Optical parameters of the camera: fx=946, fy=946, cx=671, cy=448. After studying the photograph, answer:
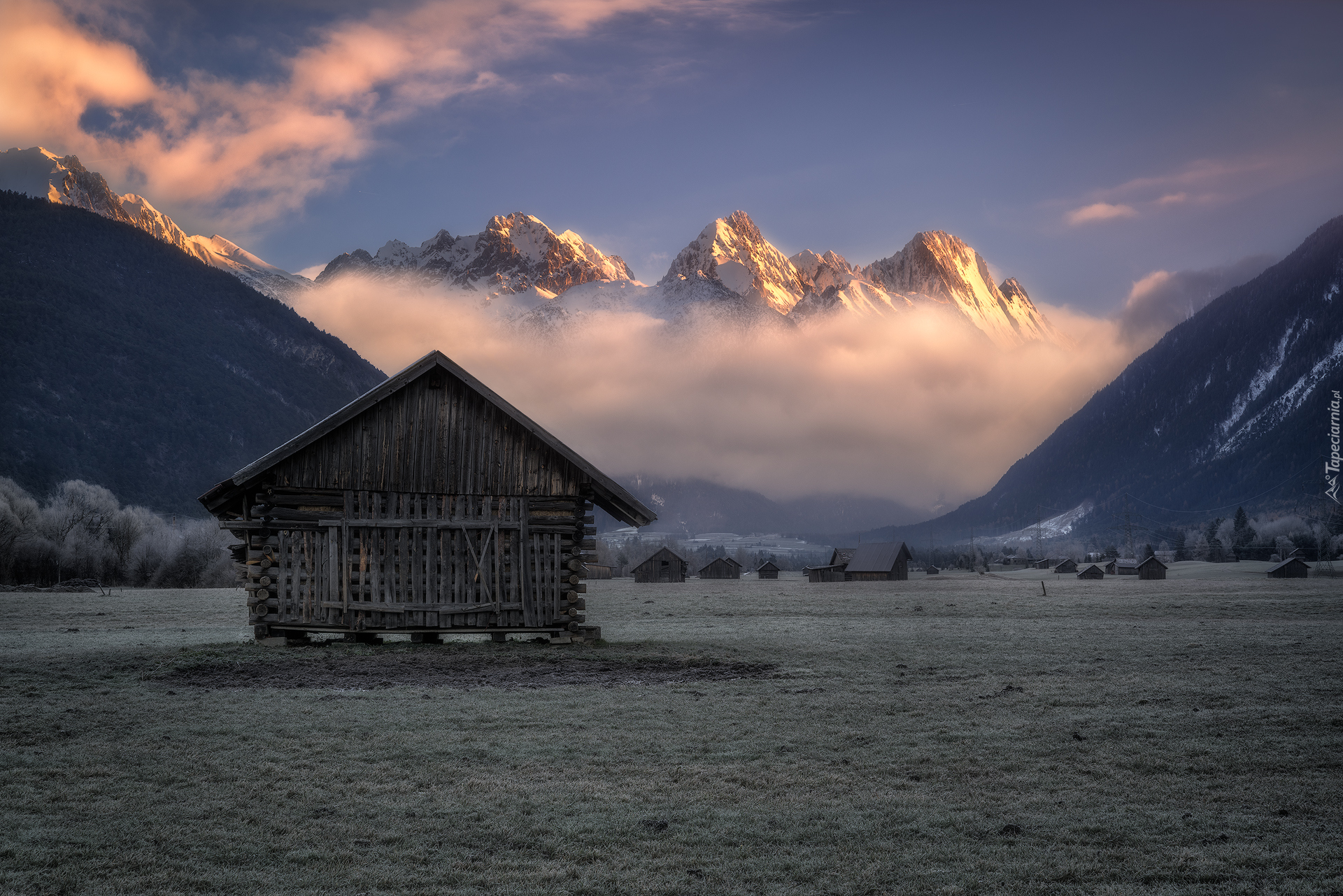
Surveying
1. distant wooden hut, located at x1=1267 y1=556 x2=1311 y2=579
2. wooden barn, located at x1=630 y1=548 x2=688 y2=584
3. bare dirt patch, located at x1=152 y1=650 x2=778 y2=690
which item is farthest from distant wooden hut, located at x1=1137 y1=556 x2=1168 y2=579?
bare dirt patch, located at x1=152 y1=650 x2=778 y2=690

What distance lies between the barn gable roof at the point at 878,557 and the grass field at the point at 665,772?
296ft

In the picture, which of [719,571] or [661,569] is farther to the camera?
[719,571]

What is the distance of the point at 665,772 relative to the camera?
10.2 meters

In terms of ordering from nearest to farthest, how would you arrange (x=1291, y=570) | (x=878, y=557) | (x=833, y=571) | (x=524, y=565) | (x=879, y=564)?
1. (x=524, y=565)
2. (x=1291, y=570)
3. (x=879, y=564)
4. (x=878, y=557)
5. (x=833, y=571)

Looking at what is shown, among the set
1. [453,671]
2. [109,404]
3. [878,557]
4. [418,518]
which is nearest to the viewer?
[453,671]

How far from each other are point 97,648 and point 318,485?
6.07 metres

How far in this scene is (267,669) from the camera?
730 inches

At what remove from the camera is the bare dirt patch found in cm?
1689

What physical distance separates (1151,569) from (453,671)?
10170 cm

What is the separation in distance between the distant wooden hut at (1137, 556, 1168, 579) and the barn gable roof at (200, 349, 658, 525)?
93.4 meters

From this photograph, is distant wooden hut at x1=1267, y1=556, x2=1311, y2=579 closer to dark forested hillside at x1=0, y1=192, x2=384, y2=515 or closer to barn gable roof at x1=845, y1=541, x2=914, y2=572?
barn gable roof at x1=845, y1=541, x2=914, y2=572

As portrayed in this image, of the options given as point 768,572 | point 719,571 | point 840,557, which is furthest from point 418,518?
point 768,572

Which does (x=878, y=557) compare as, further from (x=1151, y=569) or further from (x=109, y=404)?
(x=109, y=404)

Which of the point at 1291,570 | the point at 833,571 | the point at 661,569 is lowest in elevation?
the point at 1291,570
